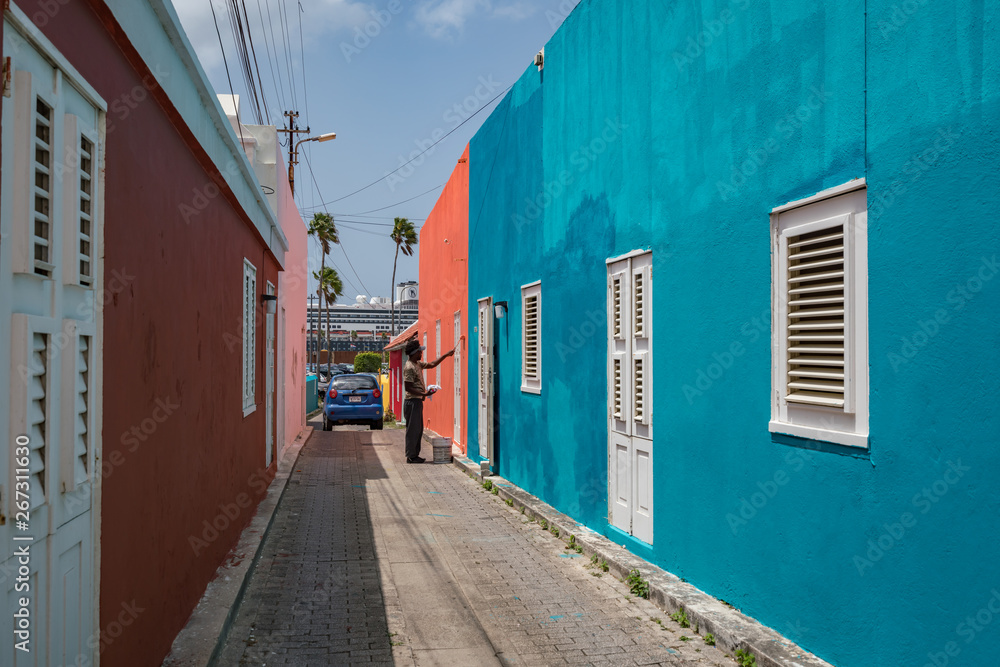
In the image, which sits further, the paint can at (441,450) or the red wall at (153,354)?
the paint can at (441,450)

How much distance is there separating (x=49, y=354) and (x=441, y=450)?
41.3ft

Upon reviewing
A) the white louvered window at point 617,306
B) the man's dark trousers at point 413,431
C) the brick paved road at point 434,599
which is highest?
the white louvered window at point 617,306

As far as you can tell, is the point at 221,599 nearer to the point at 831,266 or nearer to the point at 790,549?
the point at 790,549

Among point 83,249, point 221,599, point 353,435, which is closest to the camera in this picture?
point 83,249

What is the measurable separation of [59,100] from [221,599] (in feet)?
13.5

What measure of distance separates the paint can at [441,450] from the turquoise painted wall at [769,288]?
256 inches

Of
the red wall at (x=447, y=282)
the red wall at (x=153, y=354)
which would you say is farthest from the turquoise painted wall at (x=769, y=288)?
the red wall at (x=447, y=282)

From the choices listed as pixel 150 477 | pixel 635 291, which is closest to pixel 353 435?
pixel 635 291

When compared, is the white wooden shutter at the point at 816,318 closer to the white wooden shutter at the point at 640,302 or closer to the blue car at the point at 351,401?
the white wooden shutter at the point at 640,302

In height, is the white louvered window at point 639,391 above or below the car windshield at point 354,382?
above

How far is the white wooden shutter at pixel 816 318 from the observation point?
4516mm

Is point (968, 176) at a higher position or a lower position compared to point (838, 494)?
higher

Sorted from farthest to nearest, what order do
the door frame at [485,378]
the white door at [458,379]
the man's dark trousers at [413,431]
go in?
the white door at [458,379] → the man's dark trousers at [413,431] → the door frame at [485,378]

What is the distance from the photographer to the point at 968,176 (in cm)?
362
